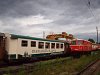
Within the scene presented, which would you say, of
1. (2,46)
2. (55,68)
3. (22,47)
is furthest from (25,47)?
(55,68)

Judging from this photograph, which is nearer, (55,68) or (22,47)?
(55,68)

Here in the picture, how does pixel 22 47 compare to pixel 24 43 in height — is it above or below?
below

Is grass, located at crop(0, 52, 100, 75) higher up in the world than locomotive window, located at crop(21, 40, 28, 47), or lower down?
lower down

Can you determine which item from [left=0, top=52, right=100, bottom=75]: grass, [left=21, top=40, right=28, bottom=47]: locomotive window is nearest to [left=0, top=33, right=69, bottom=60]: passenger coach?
[left=21, top=40, right=28, bottom=47]: locomotive window

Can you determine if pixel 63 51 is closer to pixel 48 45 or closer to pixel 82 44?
pixel 82 44

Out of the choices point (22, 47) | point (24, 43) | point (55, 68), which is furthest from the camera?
point (24, 43)

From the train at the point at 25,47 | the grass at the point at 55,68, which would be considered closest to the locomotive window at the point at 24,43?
the train at the point at 25,47

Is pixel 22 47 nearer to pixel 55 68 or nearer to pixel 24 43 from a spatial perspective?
pixel 24 43

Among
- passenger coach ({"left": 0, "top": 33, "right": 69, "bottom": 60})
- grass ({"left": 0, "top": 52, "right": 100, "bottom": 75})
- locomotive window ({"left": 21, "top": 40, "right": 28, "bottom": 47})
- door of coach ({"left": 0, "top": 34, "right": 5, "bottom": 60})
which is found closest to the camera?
grass ({"left": 0, "top": 52, "right": 100, "bottom": 75})

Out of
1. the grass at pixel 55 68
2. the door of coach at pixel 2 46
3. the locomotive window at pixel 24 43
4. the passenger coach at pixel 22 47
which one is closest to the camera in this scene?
the grass at pixel 55 68

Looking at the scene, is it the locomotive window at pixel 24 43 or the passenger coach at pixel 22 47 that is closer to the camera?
the passenger coach at pixel 22 47

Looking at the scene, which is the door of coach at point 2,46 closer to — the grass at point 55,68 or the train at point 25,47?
the train at point 25,47

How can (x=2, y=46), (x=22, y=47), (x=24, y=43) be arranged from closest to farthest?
(x=2, y=46) → (x=22, y=47) → (x=24, y=43)

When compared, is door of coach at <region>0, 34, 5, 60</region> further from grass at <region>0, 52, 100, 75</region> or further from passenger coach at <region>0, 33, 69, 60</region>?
grass at <region>0, 52, 100, 75</region>
